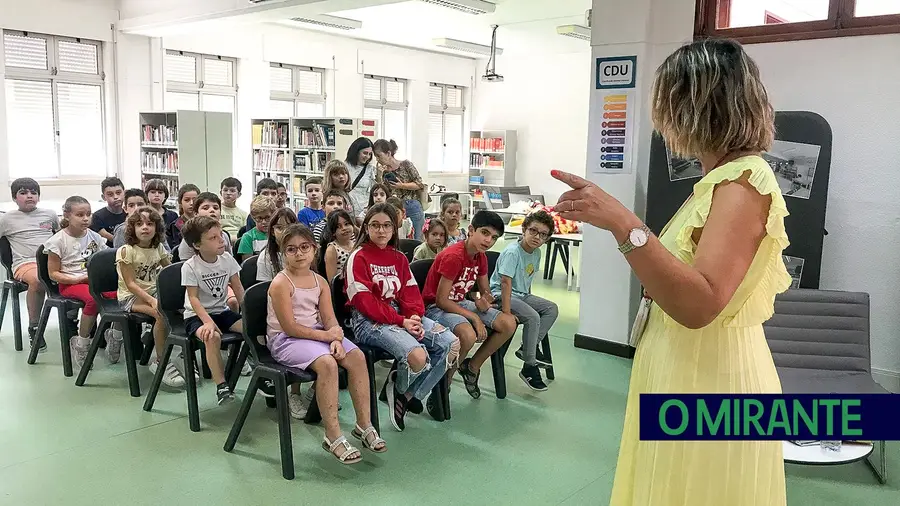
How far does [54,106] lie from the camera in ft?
29.8

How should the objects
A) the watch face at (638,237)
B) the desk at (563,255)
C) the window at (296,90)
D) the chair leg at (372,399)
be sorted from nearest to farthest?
the watch face at (638,237) → the chair leg at (372,399) → the desk at (563,255) → the window at (296,90)

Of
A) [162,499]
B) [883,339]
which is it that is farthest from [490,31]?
[162,499]

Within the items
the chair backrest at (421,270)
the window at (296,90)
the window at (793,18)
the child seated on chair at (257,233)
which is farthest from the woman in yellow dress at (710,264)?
the window at (296,90)

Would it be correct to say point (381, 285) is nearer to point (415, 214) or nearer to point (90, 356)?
point (90, 356)

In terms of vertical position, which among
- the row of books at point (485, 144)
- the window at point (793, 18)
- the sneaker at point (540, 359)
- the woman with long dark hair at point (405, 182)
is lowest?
the sneaker at point (540, 359)

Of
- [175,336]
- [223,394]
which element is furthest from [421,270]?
[175,336]

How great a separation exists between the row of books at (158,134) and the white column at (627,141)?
6.10 meters

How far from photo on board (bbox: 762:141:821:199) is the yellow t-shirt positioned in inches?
143

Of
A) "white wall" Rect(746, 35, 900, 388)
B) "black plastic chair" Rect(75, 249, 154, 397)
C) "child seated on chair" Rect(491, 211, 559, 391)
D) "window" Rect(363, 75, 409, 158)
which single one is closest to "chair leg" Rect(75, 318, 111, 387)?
"black plastic chair" Rect(75, 249, 154, 397)

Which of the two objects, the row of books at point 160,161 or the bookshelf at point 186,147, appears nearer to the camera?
the bookshelf at point 186,147

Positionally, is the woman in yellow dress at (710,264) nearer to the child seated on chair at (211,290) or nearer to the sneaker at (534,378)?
the child seated on chair at (211,290)

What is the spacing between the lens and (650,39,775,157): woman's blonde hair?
1.18 m

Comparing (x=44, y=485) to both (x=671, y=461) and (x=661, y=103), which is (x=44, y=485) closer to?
(x=671, y=461)

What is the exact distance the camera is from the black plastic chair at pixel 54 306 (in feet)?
14.0
